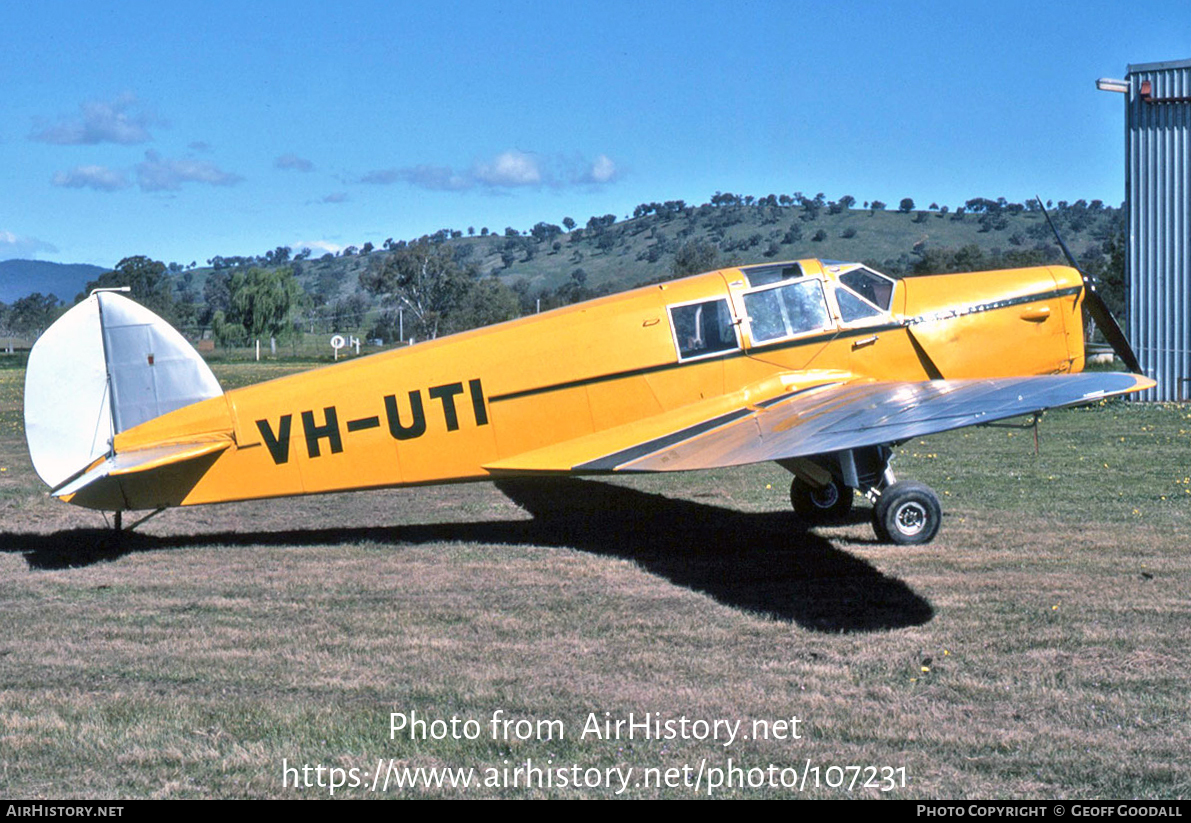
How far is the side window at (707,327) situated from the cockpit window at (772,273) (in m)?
0.43

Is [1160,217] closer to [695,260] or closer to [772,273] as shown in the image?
[772,273]

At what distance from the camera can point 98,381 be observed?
349 inches

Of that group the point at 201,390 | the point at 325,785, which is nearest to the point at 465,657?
the point at 325,785

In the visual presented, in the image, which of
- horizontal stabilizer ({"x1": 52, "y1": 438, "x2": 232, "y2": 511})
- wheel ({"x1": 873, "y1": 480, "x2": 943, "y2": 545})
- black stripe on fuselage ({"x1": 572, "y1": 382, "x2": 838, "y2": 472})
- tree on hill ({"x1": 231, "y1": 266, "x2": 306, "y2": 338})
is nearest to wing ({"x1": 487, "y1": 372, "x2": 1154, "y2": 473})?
black stripe on fuselage ({"x1": 572, "y1": 382, "x2": 838, "y2": 472})

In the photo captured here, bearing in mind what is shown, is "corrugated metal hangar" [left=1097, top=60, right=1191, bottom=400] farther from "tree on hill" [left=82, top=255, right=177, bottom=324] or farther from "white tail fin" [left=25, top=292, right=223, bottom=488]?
"tree on hill" [left=82, top=255, right=177, bottom=324]

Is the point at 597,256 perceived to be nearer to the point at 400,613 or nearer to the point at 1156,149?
the point at 1156,149

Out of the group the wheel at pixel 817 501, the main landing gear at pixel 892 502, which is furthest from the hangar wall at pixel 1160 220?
the main landing gear at pixel 892 502

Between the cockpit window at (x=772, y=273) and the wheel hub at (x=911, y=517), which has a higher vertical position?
the cockpit window at (x=772, y=273)

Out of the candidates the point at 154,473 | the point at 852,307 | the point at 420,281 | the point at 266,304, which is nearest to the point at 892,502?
the point at 852,307

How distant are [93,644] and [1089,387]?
6652 millimetres

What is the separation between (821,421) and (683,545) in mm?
1983

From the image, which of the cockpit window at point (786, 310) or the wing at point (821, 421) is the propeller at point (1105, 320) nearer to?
the wing at point (821, 421)

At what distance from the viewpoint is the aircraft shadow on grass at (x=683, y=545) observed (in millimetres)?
7121

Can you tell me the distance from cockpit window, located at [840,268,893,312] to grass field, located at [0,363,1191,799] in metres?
2.12
